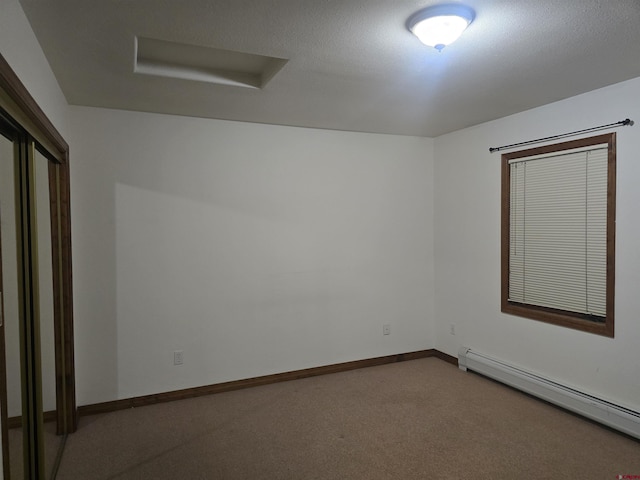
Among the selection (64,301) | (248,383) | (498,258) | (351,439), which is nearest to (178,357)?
(248,383)

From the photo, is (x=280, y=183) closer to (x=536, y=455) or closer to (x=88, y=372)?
(x=88, y=372)

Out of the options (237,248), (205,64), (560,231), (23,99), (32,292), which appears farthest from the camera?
(237,248)

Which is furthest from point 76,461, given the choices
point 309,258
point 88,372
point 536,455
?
point 536,455

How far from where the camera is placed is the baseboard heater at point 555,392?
2.84 m

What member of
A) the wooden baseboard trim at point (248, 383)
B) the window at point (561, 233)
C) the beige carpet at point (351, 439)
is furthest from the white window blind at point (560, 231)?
the wooden baseboard trim at point (248, 383)

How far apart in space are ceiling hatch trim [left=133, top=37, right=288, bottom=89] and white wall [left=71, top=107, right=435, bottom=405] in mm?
869

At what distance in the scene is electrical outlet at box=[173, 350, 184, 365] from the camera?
141 inches

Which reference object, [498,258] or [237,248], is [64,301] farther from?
[498,258]

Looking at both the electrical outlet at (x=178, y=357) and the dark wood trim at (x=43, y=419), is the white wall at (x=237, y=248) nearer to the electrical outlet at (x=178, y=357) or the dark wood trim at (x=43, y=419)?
the electrical outlet at (x=178, y=357)

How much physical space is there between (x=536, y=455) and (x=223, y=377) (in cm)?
255

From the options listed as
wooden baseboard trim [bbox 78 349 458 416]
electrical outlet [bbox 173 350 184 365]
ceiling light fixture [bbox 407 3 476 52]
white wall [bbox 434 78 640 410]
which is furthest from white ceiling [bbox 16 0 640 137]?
wooden baseboard trim [bbox 78 349 458 416]

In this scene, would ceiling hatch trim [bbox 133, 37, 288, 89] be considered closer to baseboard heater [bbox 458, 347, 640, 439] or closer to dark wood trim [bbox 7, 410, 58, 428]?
dark wood trim [bbox 7, 410, 58, 428]

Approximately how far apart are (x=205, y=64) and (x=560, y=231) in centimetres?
306

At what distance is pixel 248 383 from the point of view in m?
3.81
